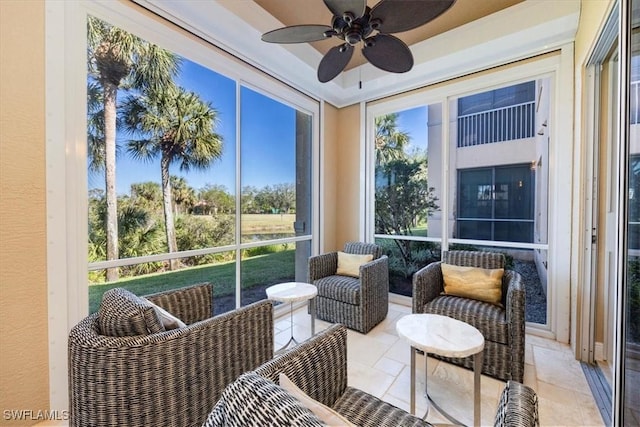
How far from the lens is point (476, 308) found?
2.15 metres

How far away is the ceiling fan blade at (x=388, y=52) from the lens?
1825 mm

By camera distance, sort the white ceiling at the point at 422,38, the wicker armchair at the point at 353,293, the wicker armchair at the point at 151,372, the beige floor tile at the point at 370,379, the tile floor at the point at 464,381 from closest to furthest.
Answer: the wicker armchair at the point at 151,372 < the tile floor at the point at 464,381 < the beige floor tile at the point at 370,379 < the white ceiling at the point at 422,38 < the wicker armchair at the point at 353,293

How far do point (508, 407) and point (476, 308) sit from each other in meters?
1.43

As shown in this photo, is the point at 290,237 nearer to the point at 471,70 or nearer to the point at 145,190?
the point at 145,190

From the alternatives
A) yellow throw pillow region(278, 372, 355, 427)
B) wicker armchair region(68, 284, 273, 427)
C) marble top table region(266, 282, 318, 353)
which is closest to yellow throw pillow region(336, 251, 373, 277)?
marble top table region(266, 282, 318, 353)

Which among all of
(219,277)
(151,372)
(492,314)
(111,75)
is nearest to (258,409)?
(151,372)

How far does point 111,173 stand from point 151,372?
1503 mm

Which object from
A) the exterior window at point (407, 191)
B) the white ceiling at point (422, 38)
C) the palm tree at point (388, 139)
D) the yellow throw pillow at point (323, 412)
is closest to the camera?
the yellow throw pillow at point (323, 412)

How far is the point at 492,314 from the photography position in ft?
6.75

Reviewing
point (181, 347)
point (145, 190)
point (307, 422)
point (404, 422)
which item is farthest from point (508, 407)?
point (145, 190)

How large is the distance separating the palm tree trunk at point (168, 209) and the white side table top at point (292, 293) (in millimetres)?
901

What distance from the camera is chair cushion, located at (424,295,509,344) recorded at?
1.97m

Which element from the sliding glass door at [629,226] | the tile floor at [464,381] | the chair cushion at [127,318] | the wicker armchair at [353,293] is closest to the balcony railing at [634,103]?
the sliding glass door at [629,226]

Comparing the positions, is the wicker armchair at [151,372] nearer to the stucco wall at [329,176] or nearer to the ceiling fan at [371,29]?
the ceiling fan at [371,29]
